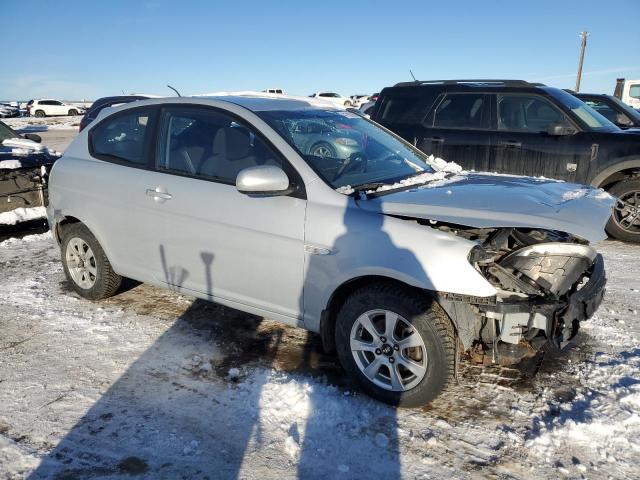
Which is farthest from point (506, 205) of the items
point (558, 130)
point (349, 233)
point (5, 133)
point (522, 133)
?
point (5, 133)

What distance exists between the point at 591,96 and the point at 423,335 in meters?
7.88

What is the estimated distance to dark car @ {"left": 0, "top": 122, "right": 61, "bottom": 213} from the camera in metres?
6.27

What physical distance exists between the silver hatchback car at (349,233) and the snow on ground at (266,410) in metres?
0.33

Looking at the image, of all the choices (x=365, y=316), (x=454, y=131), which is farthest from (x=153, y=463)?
(x=454, y=131)

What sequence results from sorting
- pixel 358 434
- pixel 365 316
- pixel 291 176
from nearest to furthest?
pixel 358 434, pixel 365 316, pixel 291 176

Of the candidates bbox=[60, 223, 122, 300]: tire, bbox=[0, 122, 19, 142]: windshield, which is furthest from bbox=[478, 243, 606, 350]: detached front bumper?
bbox=[0, 122, 19, 142]: windshield

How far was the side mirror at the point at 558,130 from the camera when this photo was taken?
637cm

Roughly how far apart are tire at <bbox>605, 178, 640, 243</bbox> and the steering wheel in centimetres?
427

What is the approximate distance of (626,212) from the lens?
6457mm

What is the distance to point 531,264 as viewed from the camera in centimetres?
308

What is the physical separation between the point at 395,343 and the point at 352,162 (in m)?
1.37

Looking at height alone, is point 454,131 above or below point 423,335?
above

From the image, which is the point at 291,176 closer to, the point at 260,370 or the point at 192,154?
the point at 192,154

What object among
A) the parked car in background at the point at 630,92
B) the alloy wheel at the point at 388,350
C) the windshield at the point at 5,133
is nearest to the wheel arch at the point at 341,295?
the alloy wheel at the point at 388,350
